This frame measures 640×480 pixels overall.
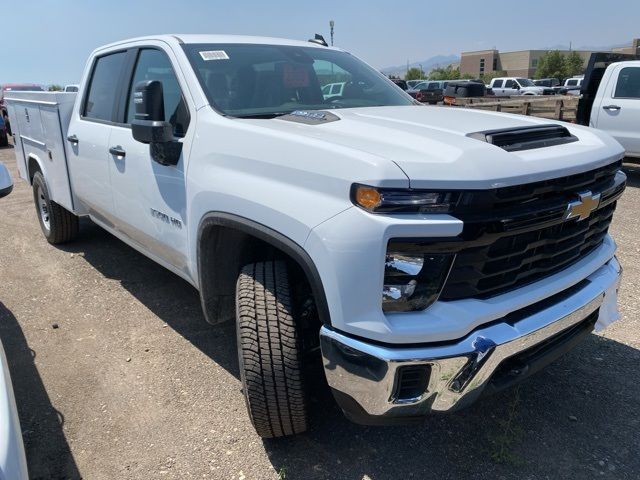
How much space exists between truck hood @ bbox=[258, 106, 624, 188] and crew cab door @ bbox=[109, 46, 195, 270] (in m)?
0.70

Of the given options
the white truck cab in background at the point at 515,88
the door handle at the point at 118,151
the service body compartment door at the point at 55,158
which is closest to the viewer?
the door handle at the point at 118,151

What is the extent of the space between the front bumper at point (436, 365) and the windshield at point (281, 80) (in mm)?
1497

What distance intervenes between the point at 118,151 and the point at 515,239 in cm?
259

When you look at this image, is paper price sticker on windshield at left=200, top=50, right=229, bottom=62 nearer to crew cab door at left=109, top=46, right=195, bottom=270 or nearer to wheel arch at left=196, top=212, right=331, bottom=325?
crew cab door at left=109, top=46, right=195, bottom=270

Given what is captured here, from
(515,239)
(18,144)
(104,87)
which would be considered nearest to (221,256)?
(515,239)

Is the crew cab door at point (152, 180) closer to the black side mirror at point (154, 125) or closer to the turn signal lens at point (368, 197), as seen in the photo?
the black side mirror at point (154, 125)

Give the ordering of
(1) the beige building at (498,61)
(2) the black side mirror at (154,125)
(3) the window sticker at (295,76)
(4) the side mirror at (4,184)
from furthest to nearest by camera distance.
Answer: (1) the beige building at (498,61) → (3) the window sticker at (295,76) → (2) the black side mirror at (154,125) → (4) the side mirror at (4,184)

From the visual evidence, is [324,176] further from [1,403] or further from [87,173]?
[87,173]

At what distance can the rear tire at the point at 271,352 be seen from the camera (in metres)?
2.35

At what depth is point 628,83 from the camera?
8375 mm

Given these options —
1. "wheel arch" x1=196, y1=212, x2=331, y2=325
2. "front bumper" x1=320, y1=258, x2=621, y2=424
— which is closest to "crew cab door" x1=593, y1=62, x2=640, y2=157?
"front bumper" x1=320, y1=258, x2=621, y2=424

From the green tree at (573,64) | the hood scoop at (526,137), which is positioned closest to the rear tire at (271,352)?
the hood scoop at (526,137)

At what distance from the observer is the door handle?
350 cm

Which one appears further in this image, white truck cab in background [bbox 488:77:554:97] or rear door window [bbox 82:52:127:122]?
white truck cab in background [bbox 488:77:554:97]
